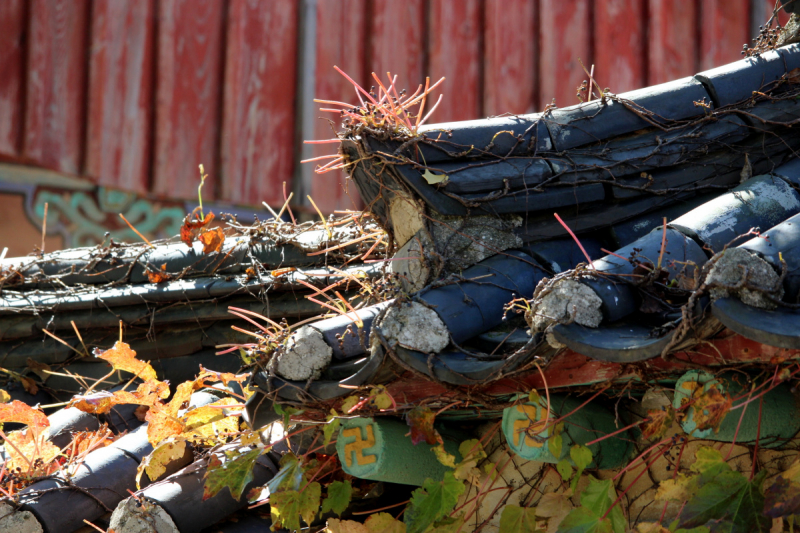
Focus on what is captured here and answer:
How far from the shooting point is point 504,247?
2383 mm

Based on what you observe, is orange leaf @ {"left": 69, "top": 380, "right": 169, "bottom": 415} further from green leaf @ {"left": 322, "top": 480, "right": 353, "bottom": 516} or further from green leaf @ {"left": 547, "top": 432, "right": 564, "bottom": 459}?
green leaf @ {"left": 547, "top": 432, "right": 564, "bottom": 459}

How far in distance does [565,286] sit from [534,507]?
86 cm

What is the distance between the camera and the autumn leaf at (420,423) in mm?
2090

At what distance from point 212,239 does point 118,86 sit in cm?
431

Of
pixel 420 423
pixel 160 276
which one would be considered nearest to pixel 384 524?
pixel 420 423

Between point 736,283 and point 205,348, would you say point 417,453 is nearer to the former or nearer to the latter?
point 736,283

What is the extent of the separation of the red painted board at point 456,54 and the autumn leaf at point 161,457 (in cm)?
524

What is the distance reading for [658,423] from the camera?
184 centimetres

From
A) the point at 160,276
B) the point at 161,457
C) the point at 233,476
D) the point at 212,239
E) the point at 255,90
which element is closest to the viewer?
the point at 233,476

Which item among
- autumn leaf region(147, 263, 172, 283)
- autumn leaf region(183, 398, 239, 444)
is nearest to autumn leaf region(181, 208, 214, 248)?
autumn leaf region(147, 263, 172, 283)

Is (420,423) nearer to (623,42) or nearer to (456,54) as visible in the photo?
(456,54)

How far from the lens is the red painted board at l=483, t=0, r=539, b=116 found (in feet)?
24.3

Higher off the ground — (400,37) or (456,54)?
(400,37)

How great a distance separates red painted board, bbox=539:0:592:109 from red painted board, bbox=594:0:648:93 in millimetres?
135
